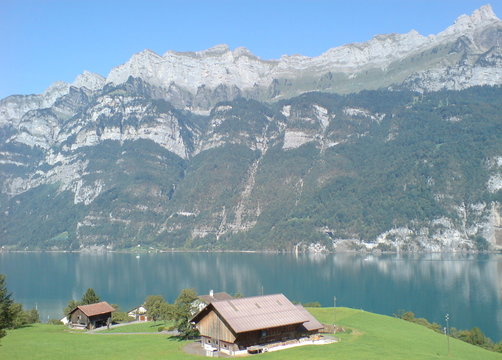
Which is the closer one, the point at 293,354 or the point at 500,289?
the point at 293,354

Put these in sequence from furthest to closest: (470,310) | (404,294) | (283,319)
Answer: (404,294)
(470,310)
(283,319)

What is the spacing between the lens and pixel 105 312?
81.3 meters

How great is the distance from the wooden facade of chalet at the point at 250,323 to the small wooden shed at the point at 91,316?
27.7 metres

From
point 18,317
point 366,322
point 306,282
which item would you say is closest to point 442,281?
point 306,282

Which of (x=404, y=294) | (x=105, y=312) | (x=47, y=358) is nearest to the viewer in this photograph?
(x=47, y=358)

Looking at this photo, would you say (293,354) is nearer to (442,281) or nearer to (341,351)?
(341,351)

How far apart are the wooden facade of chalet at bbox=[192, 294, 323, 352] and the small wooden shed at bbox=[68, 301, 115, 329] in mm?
27744

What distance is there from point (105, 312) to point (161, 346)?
87.7 feet

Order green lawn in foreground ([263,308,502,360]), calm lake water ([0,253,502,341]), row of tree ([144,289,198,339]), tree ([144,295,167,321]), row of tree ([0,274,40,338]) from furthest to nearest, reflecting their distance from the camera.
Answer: calm lake water ([0,253,502,341]), tree ([144,295,167,321]), row of tree ([0,274,40,338]), row of tree ([144,289,198,339]), green lawn in foreground ([263,308,502,360])

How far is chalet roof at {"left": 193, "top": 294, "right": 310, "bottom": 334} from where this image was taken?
53.9m

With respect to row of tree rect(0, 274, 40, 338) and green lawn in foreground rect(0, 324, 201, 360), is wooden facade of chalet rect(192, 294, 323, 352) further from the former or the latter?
row of tree rect(0, 274, 40, 338)

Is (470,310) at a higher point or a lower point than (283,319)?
lower

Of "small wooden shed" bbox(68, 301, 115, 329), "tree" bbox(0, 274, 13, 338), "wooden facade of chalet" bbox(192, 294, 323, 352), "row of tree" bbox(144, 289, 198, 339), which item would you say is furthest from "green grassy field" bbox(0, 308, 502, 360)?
"small wooden shed" bbox(68, 301, 115, 329)

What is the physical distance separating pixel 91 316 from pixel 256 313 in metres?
33.5
